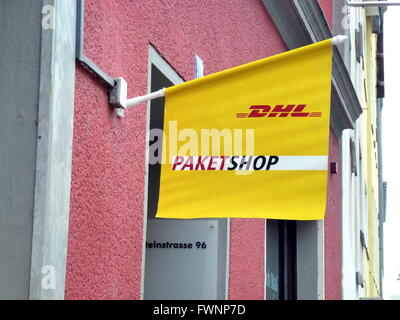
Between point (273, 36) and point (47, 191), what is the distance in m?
5.54

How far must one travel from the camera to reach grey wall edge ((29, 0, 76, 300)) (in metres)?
3.49

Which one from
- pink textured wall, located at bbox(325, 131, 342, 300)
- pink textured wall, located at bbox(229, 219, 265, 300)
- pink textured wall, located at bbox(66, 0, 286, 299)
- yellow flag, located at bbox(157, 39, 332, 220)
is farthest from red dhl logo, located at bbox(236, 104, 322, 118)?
pink textured wall, located at bbox(325, 131, 342, 300)

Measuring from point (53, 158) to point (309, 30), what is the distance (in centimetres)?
648

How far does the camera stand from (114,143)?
4371mm

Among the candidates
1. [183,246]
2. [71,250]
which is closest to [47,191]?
[71,250]

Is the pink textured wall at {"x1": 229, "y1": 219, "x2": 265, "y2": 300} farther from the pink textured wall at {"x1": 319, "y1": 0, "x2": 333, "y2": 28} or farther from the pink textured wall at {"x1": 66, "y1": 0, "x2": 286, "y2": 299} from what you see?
A: the pink textured wall at {"x1": 319, "y1": 0, "x2": 333, "y2": 28}

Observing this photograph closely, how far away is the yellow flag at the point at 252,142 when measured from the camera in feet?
13.2

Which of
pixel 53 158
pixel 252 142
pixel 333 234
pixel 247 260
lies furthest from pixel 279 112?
pixel 333 234

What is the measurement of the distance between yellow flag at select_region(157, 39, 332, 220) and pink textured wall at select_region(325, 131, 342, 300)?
7.55 meters

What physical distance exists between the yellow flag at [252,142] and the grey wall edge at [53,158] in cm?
55

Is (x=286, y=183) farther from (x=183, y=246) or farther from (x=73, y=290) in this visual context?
(x=183, y=246)

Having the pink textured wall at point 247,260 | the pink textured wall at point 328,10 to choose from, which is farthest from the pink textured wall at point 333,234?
the pink textured wall at point 247,260

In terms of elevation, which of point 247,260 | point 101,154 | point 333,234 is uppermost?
point 333,234

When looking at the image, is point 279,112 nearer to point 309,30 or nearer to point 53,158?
point 53,158
